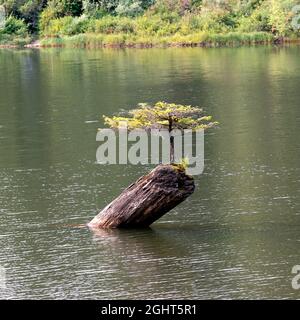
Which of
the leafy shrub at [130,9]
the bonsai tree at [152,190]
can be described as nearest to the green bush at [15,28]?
the leafy shrub at [130,9]

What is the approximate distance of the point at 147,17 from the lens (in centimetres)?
10950

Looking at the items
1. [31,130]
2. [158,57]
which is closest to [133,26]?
[158,57]

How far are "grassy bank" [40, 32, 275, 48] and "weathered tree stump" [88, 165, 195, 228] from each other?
73628 mm

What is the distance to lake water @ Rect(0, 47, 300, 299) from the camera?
73.8 ft

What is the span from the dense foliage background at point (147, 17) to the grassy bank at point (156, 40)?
128cm

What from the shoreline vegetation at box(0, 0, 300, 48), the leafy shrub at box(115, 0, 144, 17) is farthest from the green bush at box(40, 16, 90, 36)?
the leafy shrub at box(115, 0, 144, 17)

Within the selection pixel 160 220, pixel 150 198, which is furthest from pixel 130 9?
pixel 150 198

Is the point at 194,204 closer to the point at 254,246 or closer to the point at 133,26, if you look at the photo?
the point at 254,246

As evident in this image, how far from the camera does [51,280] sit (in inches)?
893

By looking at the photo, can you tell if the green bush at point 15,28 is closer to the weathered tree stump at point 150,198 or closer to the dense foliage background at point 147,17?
the dense foliage background at point 147,17

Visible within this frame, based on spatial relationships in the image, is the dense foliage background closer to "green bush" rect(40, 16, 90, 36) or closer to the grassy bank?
"green bush" rect(40, 16, 90, 36)

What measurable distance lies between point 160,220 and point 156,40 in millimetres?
77994
